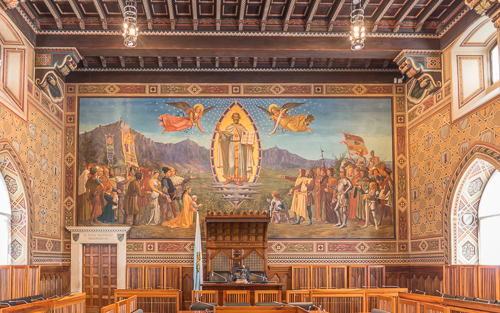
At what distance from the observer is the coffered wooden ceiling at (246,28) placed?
12891 millimetres

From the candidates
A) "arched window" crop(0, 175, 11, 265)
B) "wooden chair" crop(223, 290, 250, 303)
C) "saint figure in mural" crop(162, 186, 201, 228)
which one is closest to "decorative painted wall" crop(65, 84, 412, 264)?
"saint figure in mural" crop(162, 186, 201, 228)

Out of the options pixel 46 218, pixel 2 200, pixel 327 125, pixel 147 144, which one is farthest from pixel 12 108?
pixel 327 125

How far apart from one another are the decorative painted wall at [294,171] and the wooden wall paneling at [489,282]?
338cm

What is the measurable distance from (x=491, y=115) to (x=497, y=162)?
3.43 ft

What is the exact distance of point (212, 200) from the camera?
50.1 feet

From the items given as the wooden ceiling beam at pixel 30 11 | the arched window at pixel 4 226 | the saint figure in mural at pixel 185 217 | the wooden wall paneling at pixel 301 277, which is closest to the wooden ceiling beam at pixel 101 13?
the wooden ceiling beam at pixel 30 11

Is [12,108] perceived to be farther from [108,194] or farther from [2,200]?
[108,194]

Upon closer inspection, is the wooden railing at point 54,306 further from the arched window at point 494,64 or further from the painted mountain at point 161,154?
the arched window at point 494,64

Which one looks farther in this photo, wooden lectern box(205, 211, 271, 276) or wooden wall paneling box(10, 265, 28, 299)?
wooden lectern box(205, 211, 271, 276)

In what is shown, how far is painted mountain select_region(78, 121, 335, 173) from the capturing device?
50.5 feet

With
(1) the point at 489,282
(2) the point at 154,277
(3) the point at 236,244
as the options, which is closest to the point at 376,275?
(3) the point at 236,244

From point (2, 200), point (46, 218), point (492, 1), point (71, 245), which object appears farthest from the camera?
point (71, 245)

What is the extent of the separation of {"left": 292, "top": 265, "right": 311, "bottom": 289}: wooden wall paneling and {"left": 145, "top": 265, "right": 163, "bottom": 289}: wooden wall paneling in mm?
3817

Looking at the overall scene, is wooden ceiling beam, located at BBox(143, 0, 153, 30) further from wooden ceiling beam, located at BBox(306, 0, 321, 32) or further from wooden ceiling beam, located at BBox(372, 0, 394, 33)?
wooden ceiling beam, located at BBox(372, 0, 394, 33)
